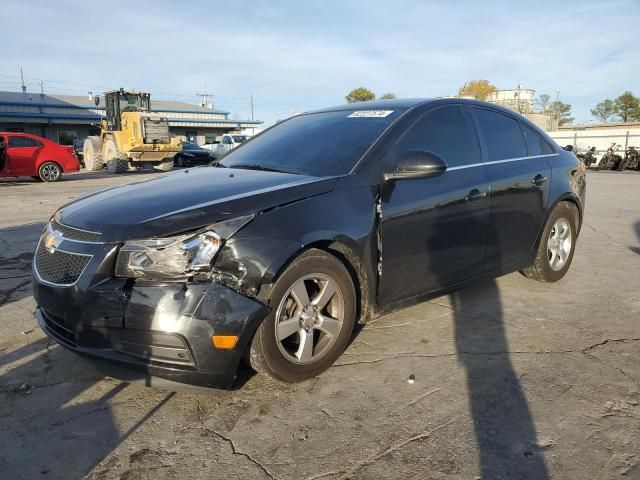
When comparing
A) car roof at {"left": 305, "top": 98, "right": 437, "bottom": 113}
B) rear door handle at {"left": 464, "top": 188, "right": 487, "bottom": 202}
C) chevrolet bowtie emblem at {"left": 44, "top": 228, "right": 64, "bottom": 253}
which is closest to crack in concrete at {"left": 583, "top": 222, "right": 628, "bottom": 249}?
rear door handle at {"left": 464, "top": 188, "right": 487, "bottom": 202}

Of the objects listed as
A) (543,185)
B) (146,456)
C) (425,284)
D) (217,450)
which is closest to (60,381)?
(146,456)

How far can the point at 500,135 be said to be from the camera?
428cm

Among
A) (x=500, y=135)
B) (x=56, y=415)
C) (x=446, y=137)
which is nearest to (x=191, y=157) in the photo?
(x=500, y=135)

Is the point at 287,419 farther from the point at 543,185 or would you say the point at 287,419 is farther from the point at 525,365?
the point at 543,185

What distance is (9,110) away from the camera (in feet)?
124

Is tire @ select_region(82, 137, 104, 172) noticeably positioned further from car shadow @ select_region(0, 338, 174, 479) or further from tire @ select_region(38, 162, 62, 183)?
car shadow @ select_region(0, 338, 174, 479)

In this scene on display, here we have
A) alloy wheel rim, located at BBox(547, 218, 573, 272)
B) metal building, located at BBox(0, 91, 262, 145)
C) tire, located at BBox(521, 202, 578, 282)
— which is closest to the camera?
tire, located at BBox(521, 202, 578, 282)

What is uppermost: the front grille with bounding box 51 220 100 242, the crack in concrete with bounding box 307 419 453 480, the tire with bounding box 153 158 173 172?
the tire with bounding box 153 158 173 172

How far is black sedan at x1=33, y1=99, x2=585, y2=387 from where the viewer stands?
2461 millimetres

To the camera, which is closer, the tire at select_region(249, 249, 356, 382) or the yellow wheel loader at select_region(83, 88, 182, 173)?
the tire at select_region(249, 249, 356, 382)

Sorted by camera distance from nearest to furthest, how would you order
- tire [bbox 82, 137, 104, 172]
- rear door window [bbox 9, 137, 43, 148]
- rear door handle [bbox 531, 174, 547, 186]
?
rear door handle [bbox 531, 174, 547, 186], rear door window [bbox 9, 137, 43, 148], tire [bbox 82, 137, 104, 172]

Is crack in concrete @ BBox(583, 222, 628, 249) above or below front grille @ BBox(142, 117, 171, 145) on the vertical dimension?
below

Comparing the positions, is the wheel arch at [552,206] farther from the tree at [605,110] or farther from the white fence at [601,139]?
the tree at [605,110]

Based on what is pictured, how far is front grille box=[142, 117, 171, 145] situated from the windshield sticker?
18141 mm
